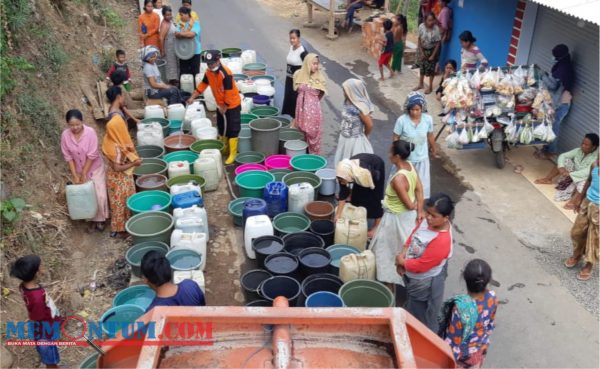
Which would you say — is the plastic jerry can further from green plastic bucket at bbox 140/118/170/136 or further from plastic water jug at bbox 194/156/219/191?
green plastic bucket at bbox 140/118/170/136

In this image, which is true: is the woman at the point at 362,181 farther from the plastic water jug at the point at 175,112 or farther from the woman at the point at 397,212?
the plastic water jug at the point at 175,112

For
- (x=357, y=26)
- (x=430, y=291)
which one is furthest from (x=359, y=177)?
(x=357, y=26)

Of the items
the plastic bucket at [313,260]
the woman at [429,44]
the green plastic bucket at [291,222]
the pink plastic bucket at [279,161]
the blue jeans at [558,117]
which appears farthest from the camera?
the woman at [429,44]

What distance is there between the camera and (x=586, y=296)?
529 centimetres

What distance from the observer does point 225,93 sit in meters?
6.84

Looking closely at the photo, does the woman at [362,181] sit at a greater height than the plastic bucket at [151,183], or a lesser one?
greater

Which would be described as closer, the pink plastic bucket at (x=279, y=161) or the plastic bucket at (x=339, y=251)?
the plastic bucket at (x=339, y=251)

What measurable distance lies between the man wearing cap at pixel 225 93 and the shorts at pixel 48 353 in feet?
11.8

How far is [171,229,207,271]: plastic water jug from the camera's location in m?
5.29

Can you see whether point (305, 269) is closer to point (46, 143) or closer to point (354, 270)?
point (354, 270)

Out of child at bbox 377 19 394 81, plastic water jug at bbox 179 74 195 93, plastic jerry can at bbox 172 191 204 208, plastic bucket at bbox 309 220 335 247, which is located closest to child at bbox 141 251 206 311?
plastic bucket at bbox 309 220 335 247

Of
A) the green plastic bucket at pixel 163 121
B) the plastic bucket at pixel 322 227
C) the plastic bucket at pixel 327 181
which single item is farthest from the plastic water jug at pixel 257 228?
the green plastic bucket at pixel 163 121

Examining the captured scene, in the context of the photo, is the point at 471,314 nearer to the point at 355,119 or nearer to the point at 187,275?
the point at 187,275

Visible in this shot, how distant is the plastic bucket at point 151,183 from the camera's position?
Result: 6309 mm
